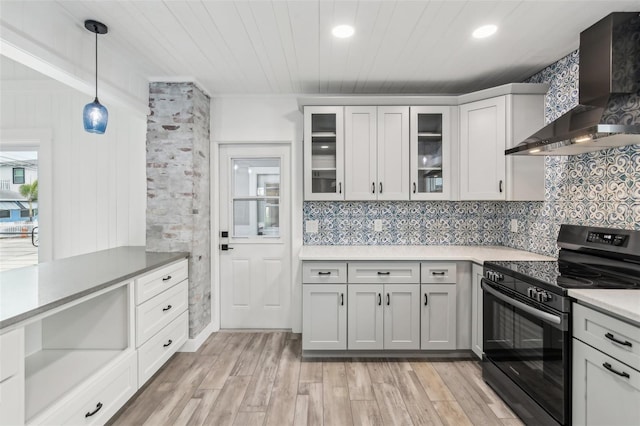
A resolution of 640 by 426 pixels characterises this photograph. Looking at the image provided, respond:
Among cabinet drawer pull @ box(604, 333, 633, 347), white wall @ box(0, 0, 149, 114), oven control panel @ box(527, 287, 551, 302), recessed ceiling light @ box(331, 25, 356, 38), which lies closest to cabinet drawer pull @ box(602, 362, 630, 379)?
cabinet drawer pull @ box(604, 333, 633, 347)

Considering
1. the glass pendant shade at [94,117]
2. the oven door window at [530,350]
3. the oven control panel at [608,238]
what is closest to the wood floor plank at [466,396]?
the oven door window at [530,350]

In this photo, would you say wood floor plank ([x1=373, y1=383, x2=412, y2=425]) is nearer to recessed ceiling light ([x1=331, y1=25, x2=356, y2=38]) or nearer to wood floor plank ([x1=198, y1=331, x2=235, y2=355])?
wood floor plank ([x1=198, y1=331, x2=235, y2=355])

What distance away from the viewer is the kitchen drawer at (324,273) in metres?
2.79

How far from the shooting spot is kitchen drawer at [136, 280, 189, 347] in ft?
7.21

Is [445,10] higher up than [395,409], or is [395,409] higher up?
[445,10]

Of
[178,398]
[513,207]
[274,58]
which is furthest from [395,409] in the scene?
[274,58]

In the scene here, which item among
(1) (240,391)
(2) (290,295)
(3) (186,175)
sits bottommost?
(1) (240,391)

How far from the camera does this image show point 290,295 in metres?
3.49

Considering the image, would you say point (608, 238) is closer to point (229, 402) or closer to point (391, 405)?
point (391, 405)

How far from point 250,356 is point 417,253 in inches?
70.4

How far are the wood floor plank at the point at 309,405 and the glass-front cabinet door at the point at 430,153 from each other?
1.90 metres

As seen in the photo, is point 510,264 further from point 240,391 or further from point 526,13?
point 240,391

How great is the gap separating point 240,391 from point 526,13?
3185mm

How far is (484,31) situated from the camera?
2168 mm
